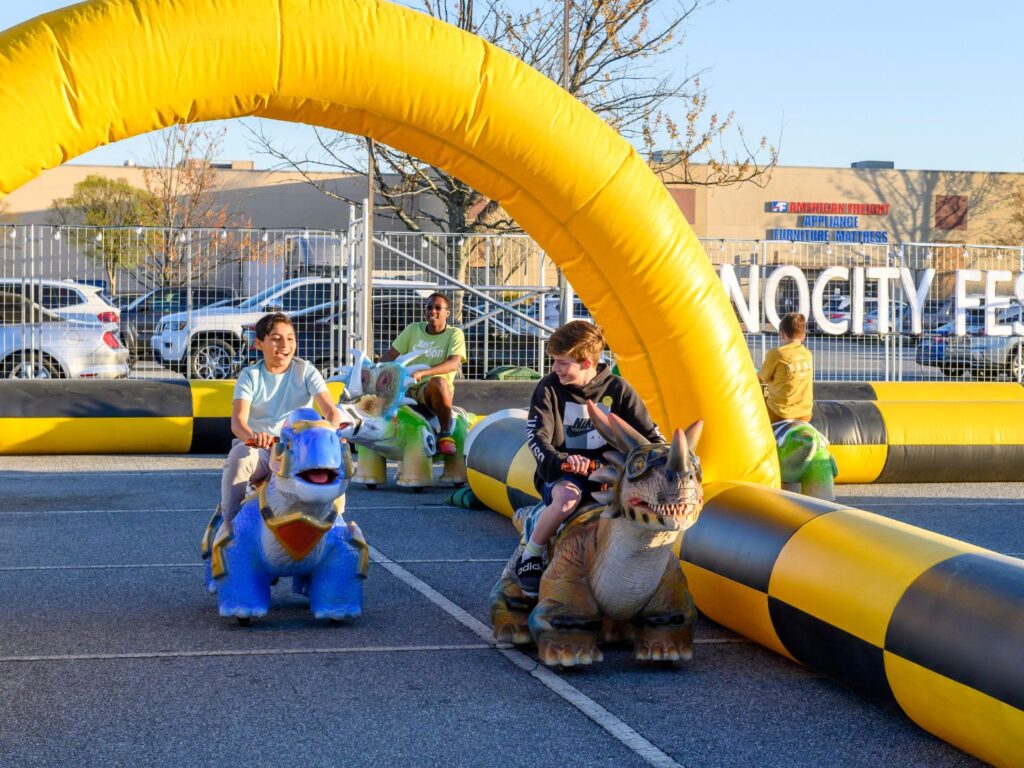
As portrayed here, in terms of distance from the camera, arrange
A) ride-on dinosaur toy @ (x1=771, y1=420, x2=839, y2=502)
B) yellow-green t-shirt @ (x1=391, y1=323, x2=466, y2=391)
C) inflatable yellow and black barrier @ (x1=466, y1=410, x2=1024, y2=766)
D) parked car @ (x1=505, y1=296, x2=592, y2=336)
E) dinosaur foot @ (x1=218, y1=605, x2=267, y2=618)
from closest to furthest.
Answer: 1. inflatable yellow and black barrier @ (x1=466, y1=410, x2=1024, y2=766)
2. dinosaur foot @ (x1=218, y1=605, x2=267, y2=618)
3. ride-on dinosaur toy @ (x1=771, y1=420, x2=839, y2=502)
4. yellow-green t-shirt @ (x1=391, y1=323, x2=466, y2=391)
5. parked car @ (x1=505, y1=296, x2=592, y2=336)

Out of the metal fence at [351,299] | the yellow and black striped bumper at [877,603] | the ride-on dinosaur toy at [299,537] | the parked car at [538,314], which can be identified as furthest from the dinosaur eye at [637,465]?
the parked car at [538,314]

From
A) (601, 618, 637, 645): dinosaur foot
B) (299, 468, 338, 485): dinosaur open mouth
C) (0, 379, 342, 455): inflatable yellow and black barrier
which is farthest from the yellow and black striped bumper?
(0, 379, 342, 455): inflatable yellow and black barrier

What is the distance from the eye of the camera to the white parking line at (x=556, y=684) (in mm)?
5129

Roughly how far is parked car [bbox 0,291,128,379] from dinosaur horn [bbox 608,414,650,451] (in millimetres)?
13093

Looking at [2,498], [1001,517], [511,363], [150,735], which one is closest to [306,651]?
[150,735]

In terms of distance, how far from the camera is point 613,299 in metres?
7.90

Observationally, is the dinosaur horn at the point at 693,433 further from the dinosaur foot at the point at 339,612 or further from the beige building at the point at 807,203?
the beige building at the point at 807,203

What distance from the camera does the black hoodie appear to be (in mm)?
6801

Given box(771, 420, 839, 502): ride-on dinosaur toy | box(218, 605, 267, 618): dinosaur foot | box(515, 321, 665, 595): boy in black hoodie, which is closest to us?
box(515, 321, 665, 595): boy in black hoodie

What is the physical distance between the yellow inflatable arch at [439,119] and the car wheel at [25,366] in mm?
11640

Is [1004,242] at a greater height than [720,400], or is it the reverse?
[1004,242]

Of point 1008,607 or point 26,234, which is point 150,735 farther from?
point 26,234

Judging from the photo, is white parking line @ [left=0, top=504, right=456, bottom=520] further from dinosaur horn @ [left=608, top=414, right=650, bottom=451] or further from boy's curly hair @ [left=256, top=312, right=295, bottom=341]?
dinosaur horn @ [left=608, top=414, right=650, bottom=451]

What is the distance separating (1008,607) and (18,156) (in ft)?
15.1
